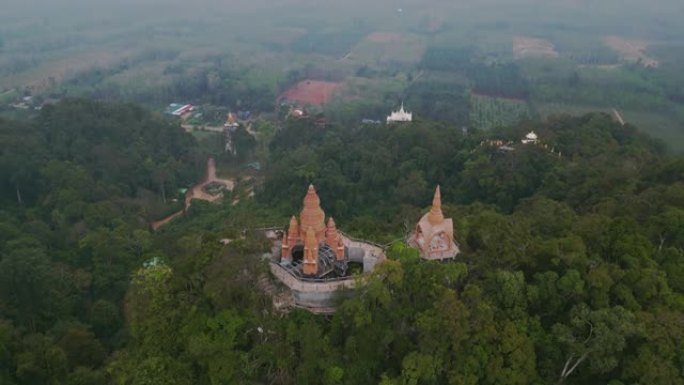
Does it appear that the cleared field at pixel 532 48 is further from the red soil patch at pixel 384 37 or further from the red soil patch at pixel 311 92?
the red soil patch at pixel 311 92

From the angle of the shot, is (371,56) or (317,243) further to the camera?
(371,56)

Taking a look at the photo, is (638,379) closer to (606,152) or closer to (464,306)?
(464,306)

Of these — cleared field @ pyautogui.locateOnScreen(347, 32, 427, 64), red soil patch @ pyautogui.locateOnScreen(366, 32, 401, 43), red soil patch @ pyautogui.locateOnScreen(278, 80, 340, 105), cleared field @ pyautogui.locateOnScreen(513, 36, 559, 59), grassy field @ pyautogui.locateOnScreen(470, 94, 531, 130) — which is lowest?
red soil patch @ pyautogui.locateOnScreen(278, 80, 340, 105)

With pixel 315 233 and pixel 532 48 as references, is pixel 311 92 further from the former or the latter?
pixel 315 233

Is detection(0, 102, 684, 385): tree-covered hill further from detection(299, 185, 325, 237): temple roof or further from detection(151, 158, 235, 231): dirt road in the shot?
detection(151, 158, 235, 231): dirt road

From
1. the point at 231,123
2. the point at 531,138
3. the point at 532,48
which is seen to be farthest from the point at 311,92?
the point at 531,138

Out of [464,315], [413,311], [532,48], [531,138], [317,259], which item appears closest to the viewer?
[464,315]

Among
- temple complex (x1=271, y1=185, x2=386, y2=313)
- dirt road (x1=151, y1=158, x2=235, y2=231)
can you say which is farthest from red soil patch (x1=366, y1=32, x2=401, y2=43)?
temple complex (x1=271, y1=185, x2=386, y2=313)
